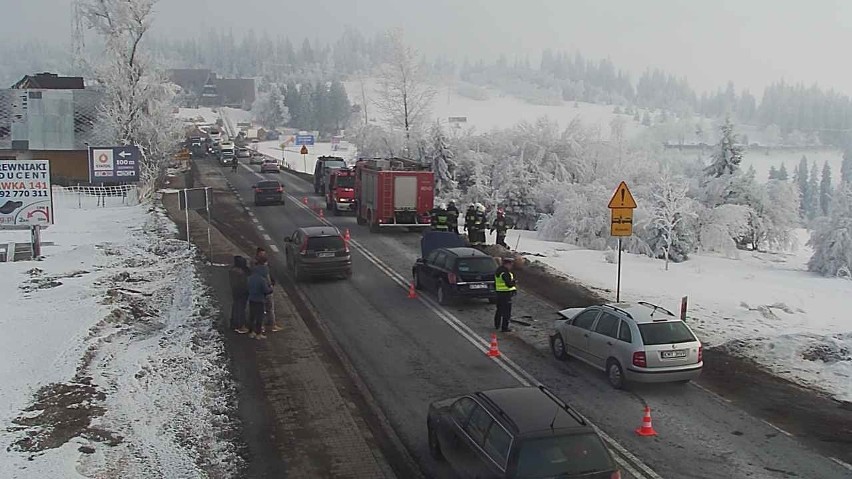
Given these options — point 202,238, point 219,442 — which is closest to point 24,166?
point 202,238

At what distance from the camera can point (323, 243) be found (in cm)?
2388

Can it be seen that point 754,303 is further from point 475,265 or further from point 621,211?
point 475,265

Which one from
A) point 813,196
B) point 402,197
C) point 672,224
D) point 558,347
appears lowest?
point 813,196

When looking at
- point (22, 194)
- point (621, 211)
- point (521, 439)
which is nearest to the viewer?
point (521, 439)

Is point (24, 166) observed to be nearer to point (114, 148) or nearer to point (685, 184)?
point (114, 148)

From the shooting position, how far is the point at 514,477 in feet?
27.1

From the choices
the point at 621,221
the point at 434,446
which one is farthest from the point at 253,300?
the point at 621,221

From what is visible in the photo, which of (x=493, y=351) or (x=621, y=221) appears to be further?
(x=621, y=221)

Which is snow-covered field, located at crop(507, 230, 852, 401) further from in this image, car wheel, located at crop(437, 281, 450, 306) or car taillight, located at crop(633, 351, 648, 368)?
car wheel, located at crop(437, 281, 450, 306)

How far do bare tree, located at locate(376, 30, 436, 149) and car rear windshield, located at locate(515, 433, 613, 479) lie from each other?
6215 centimetres

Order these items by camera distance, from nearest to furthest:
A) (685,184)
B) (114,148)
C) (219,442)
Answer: (219,442), (685,184), (114,148)

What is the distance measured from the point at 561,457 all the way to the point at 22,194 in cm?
2571

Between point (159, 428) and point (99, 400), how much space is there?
1797mm

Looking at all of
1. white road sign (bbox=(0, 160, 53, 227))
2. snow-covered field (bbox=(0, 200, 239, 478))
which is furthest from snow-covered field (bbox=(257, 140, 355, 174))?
snow-covered field (bbox=(0, 200, 239, 478))
